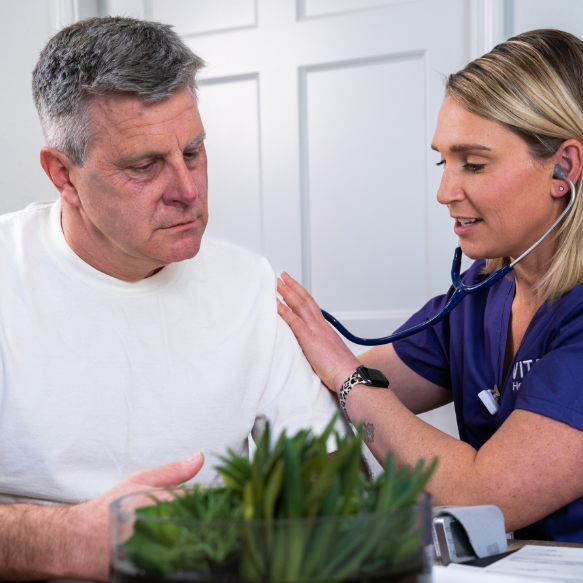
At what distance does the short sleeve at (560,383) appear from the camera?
3.38ft

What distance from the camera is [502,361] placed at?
1.32 m

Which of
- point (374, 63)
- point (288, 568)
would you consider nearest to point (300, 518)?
point (288, 568)

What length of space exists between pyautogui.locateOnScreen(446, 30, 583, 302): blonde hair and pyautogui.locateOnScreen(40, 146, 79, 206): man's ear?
0.74 meters

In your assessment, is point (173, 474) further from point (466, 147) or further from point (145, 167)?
point (466, 147)

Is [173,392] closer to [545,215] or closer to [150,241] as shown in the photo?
[150,241]

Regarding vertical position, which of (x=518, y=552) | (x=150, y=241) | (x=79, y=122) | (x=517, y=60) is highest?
(x=517, y=60)

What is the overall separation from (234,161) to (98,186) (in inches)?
48.5

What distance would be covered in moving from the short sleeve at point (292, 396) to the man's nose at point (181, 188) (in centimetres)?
30

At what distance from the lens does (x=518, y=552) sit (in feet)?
2.57

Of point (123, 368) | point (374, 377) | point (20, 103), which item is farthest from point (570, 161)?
point (20, 103)

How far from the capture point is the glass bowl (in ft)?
1.10

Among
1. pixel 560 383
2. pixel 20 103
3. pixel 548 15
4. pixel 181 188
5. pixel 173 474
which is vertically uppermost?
pixel 548 15

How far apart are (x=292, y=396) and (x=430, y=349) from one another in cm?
46

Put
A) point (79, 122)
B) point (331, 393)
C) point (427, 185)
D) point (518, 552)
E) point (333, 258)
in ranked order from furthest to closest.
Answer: point (333, 258), point (427, 185), point (331, 393), point (79, 122), point (518, 552)
